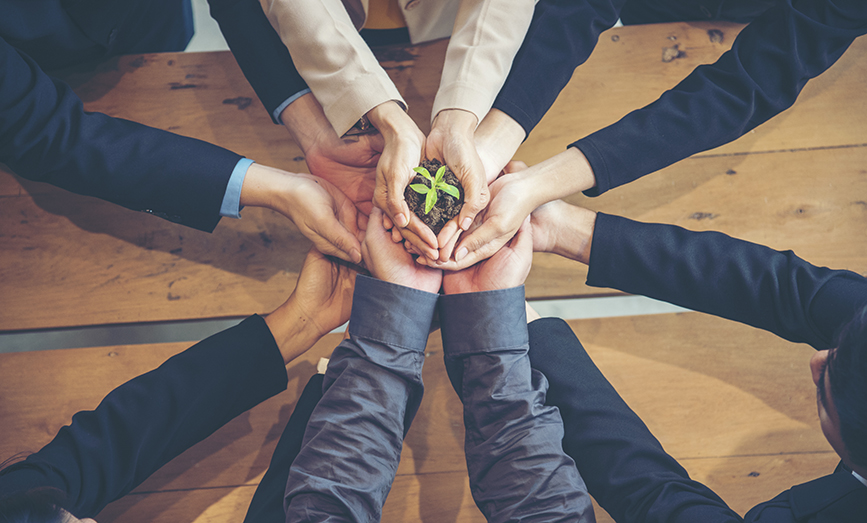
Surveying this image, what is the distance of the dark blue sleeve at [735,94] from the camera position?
1.42 metres

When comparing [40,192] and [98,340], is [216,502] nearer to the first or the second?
[98,340]

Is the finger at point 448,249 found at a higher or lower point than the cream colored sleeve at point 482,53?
lower

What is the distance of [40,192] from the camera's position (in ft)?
5.70

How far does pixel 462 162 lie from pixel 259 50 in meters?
0.75

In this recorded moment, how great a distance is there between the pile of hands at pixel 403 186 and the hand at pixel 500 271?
0.03 m

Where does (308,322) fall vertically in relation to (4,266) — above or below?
above

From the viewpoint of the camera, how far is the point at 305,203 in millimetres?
1485

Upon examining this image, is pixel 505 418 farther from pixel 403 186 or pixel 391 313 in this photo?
pixel 403 186

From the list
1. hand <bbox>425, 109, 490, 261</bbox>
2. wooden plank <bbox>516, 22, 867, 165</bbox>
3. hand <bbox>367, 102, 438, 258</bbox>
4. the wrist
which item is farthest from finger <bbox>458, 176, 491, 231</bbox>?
the wrist

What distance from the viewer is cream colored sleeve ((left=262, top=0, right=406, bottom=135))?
144cm

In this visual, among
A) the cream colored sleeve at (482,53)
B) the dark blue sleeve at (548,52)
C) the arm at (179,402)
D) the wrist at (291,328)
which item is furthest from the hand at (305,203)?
the dark blue sleeve at (548,52)

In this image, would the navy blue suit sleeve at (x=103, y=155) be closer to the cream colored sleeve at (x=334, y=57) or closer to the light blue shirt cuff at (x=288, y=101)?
the light blue shirt cuff at (x=288, y=101)

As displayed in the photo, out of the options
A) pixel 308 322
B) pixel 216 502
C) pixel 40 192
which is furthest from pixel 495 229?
pixel 40 192

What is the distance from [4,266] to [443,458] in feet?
5.36
